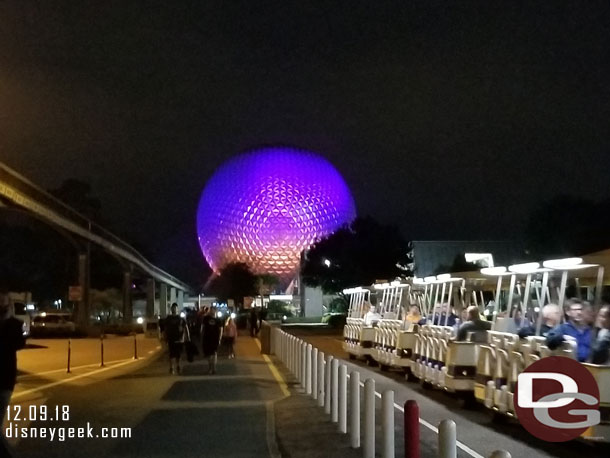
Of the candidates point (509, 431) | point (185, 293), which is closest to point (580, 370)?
point (509, 431)

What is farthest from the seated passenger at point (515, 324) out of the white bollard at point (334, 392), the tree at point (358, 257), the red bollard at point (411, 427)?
the tree at point (358, 257)

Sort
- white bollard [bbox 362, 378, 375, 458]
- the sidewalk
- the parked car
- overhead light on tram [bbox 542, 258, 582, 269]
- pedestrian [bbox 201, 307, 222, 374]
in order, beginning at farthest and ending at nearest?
the parked car
pedestrian [bbox 201, 307, 222, 374]
overhead light on tram [bbox 542, 258, 582, 269]
the sidewalk
white bollard [bbox 362, 378, 375, 458]

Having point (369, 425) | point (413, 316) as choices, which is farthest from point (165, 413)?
point (413, 316)

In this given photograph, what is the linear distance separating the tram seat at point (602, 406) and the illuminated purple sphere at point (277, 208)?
94999mm

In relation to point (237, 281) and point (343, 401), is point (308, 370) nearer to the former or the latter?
point (343, 401)

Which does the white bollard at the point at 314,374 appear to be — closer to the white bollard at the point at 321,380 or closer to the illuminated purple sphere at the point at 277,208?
the white bollard at the point at 321,380

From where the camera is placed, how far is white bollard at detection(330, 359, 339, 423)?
14.8m

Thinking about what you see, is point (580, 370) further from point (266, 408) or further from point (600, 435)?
point (266, 408)

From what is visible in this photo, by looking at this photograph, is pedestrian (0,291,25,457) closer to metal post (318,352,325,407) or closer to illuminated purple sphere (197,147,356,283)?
metal post (318,352,325,407)

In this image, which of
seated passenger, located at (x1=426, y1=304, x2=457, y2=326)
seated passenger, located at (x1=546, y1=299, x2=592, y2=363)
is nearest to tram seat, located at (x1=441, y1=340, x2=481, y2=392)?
seated passenger, located at (x1=426, y1=304, x2=457, y2=326)

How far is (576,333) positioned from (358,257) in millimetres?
72094

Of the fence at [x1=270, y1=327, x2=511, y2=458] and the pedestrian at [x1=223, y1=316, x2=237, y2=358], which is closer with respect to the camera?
the fence at [x1=270, y1=327, x2=511, y2=458]

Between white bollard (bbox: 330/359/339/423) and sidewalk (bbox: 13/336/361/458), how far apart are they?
16cm

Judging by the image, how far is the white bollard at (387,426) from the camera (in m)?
10.1
